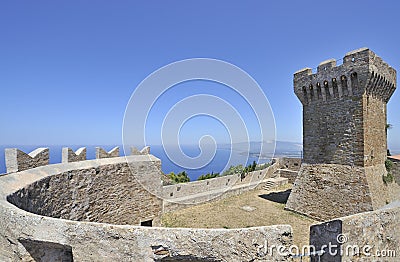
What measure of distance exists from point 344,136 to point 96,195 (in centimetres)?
1001

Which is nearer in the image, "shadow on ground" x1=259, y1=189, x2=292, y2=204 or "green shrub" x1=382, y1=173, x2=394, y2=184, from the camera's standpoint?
"green shrub" x1=382, y1=173, x2=394, y2=184

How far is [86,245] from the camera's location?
7.72 ft

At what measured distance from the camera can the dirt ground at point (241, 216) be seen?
9.38 metres

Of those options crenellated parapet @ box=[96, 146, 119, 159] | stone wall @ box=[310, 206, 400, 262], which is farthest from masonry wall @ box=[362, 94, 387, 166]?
crenellated parapet @ box=[96, 146, 119, 159]

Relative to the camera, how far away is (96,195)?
5.09 metres

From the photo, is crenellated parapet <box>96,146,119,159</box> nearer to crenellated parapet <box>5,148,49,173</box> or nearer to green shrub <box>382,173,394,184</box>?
crenellated parapet <box>5,148,49,173</box>

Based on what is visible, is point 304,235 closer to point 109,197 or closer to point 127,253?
point 109,197

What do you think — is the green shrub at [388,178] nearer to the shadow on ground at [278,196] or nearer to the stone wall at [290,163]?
the shadow on ground at [278,196]

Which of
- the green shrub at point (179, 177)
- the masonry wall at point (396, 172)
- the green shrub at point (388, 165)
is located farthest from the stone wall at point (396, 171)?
the green shrub at point (179, 177)

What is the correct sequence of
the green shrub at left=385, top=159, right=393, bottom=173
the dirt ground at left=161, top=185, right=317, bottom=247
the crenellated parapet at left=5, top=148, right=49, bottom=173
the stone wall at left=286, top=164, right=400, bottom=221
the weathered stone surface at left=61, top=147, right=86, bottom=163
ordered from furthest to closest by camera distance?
the green shrub at left=385, top=159, right=393, bottom=173, the dirt ground at left=161, top=185, right=317, bottom=247, the stone wall at left=286, top=164, right=400, bottom=221, the weathered stone surface at left=61, top=147, right=86, bottom=163, the crenellated parapet at left=5, top=148, right=49, bottom=173

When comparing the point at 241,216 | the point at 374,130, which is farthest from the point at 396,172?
the point at 241,216

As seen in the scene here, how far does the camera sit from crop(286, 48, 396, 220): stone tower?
29.6ft

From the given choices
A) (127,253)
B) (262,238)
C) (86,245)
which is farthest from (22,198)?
(262,238)

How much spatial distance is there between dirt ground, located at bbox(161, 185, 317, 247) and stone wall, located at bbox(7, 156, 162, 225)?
368 cm
